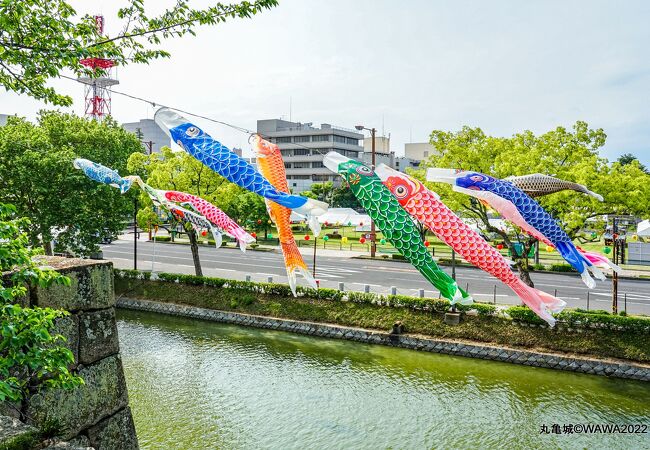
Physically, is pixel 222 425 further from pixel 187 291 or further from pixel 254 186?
pixel 187 291

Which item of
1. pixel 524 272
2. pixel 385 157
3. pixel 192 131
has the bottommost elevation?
pixel 524 272

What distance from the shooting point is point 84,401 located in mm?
6480

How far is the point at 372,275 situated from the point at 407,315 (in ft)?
35.7

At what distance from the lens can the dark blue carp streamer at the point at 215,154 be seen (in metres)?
17.0

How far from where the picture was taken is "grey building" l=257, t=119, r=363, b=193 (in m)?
81.3

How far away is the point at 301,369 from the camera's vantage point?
700 inches

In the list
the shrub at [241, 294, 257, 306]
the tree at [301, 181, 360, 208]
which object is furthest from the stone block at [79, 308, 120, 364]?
the tree at [301, 181, 360, 208]

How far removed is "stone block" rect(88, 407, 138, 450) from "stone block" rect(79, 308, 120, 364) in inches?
34.1

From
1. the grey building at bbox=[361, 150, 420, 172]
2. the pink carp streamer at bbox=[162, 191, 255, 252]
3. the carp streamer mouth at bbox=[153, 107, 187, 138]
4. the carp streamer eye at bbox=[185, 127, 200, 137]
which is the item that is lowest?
the pink carp streamer at bbox=[162, 191, 255, 252]

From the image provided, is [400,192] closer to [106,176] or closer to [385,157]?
[106,176]

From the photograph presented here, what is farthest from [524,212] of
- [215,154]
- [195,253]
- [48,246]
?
[48,246]

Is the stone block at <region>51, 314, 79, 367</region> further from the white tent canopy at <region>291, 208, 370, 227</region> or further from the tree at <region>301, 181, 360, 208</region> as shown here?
the tree at <region>301, 181, 360, 208</region>

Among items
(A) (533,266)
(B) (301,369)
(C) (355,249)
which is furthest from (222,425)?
(C) (355,249)

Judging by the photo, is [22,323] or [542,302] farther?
[542,302]
